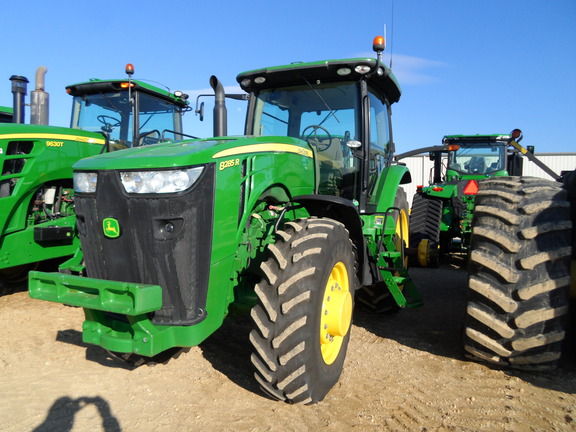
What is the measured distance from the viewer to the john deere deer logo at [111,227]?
2.66 m

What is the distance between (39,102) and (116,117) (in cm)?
105

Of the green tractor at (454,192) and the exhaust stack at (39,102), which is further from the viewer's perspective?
the green tractor at (454,192)

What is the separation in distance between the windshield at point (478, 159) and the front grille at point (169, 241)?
805cm

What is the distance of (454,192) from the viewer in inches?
319

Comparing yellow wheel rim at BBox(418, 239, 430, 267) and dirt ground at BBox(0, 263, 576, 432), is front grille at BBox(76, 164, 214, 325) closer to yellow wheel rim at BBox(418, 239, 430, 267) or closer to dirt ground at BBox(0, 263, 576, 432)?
dirt ground at BBox(0, 263, 576, 432)

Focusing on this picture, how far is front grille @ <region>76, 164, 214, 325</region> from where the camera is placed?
2.57 metres

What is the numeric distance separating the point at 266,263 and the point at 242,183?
55 centimetres

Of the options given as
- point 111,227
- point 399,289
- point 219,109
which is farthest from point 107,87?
point 399,289

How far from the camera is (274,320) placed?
8.61ft

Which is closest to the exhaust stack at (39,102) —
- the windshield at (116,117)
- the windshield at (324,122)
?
the windshield at (116,117)

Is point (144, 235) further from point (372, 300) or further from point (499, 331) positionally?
point (372, 300)

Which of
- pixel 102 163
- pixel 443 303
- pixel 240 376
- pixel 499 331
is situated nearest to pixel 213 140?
pixel 102 163

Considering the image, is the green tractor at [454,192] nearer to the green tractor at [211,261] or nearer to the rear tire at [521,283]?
the rear tire at [521,283]

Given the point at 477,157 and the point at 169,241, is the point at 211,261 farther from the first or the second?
the point at 477,157
